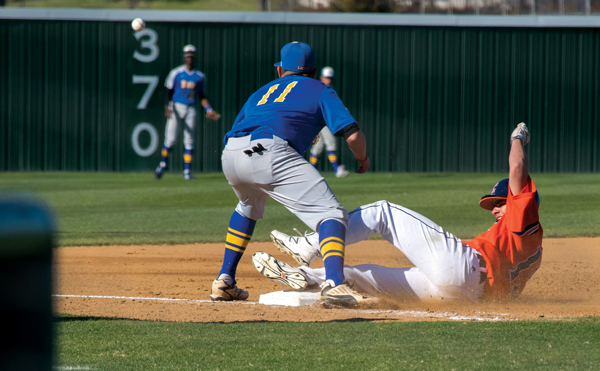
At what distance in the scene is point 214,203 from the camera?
453 inches

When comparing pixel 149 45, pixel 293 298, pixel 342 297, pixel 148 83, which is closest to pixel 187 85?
pixel 148 83

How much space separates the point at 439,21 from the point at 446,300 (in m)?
14.8

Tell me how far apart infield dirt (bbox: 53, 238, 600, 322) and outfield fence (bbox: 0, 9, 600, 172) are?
10199 millimetres

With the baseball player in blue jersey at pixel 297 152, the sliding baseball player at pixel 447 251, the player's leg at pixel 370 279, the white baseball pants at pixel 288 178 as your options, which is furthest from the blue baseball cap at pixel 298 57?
the player's leg at pixel 370 279

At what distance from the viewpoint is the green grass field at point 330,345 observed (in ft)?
9.59

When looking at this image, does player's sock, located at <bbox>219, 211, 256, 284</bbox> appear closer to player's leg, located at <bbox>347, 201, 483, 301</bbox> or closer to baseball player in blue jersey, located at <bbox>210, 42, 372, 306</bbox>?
baseball player in blue jersey, located at <bbox>210, 42, 372, 306</bbox>

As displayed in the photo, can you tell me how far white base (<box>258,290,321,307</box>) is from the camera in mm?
4566

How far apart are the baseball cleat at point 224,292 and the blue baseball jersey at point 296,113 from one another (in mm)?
992

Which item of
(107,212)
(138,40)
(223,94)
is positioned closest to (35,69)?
(138,40)

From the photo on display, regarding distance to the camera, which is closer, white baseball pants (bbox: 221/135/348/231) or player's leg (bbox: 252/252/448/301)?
white baseball pants (bbox: 221/135/348/231)

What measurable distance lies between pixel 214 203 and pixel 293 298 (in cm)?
707

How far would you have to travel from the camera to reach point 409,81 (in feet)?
60.3

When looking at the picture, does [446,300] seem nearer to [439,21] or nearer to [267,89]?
[267,89]

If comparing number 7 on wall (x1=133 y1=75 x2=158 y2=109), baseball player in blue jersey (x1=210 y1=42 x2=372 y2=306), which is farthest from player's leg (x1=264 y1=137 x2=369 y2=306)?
number 7 on wall (x1=133 y1=75 x2=158 y2=109)
